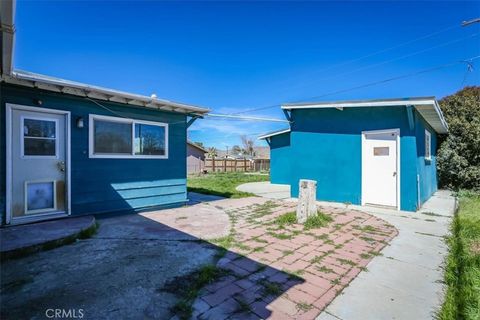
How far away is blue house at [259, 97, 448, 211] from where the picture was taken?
6.52 meters

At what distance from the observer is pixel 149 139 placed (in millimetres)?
6207

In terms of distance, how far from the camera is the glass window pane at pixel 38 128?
Result: 4506mm

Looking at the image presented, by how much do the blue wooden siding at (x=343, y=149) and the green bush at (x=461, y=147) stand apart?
154 inches

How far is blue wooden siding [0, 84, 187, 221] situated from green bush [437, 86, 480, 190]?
11134mm

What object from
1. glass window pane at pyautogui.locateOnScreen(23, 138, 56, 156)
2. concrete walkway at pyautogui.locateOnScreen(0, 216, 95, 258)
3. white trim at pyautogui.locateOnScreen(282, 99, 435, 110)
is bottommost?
concrete walkway at pyautogui.locateOnScreen(0, 216, 95, 258)

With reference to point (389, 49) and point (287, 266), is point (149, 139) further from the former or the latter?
point (389, 49)

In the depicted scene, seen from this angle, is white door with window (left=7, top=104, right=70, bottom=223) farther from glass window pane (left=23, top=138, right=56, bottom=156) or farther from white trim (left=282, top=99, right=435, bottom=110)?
white trim (left=282, top=99, right=435, bottom=110)

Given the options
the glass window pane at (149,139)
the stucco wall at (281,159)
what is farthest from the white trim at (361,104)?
the stucco wall at (281,159)

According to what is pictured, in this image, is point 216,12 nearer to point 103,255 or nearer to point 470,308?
point 103,255

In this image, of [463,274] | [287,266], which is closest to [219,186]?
[287,266]

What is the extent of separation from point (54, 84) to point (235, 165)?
22.9 metres

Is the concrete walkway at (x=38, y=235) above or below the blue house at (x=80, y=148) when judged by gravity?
below

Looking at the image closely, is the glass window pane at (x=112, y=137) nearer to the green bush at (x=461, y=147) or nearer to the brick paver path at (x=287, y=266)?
the brick paver path at (x=287, y=266)

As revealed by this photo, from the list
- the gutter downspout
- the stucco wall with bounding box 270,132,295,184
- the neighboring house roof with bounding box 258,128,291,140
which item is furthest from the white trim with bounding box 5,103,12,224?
the stucco wall with bounding box 270,132,295,184
